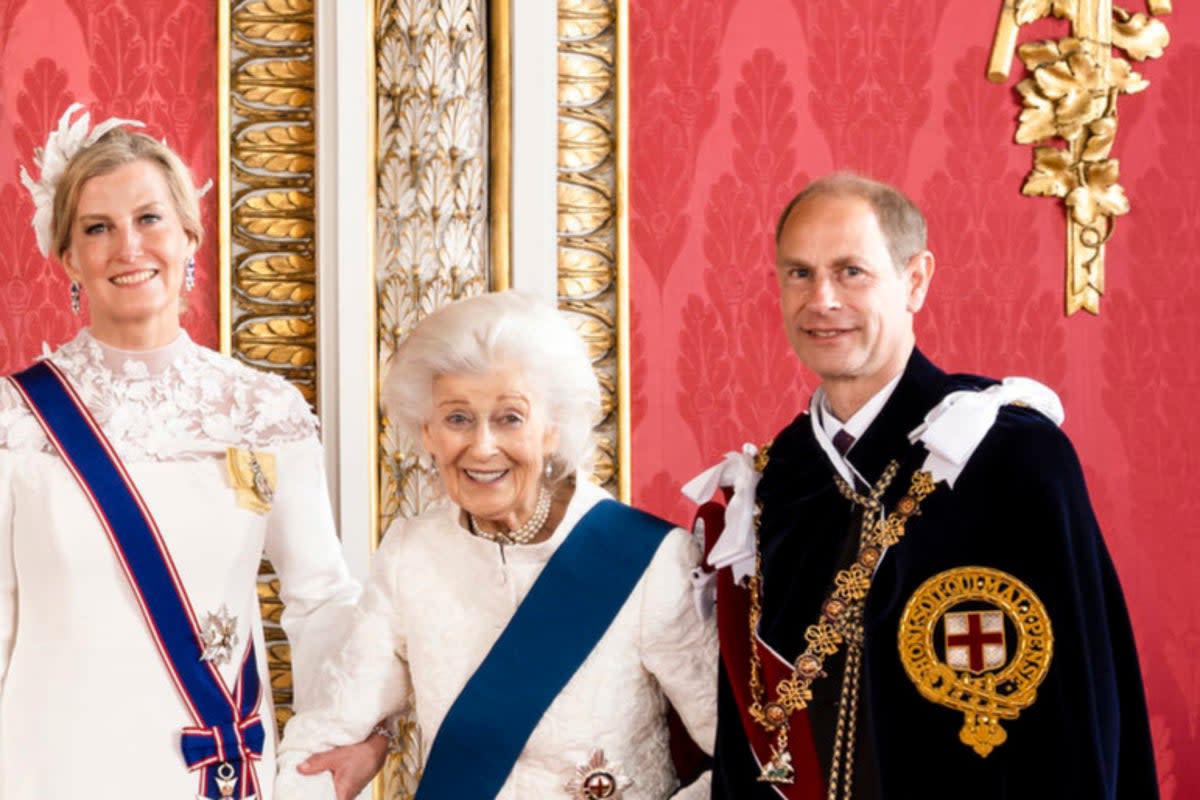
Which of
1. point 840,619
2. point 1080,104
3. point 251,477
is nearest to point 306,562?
point 251,477

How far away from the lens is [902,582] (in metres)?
1.93

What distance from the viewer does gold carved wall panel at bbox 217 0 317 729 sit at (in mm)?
3148

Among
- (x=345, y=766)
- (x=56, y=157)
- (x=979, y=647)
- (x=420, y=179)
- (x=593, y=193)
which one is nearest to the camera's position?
(x=979, y=647)

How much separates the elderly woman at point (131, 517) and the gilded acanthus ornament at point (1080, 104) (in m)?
1.82

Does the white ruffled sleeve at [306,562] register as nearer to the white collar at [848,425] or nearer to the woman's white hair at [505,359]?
the woman's white hair at [505,359]

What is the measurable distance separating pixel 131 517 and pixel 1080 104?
2189mm

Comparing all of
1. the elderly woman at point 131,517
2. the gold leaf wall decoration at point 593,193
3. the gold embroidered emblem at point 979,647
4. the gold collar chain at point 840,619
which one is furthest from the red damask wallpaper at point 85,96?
the gold embroidered emblem at point 979,647

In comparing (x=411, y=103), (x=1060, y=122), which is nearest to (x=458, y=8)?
(x=411, y=103)

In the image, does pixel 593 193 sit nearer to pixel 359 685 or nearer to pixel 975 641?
pixel 359 685

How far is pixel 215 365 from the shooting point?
2361 mm

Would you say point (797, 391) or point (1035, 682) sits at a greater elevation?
point (797, 391)

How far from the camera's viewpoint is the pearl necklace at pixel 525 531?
2139mm

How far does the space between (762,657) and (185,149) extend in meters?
1.75

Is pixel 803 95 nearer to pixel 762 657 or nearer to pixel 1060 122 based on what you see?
pixel 1060 122
